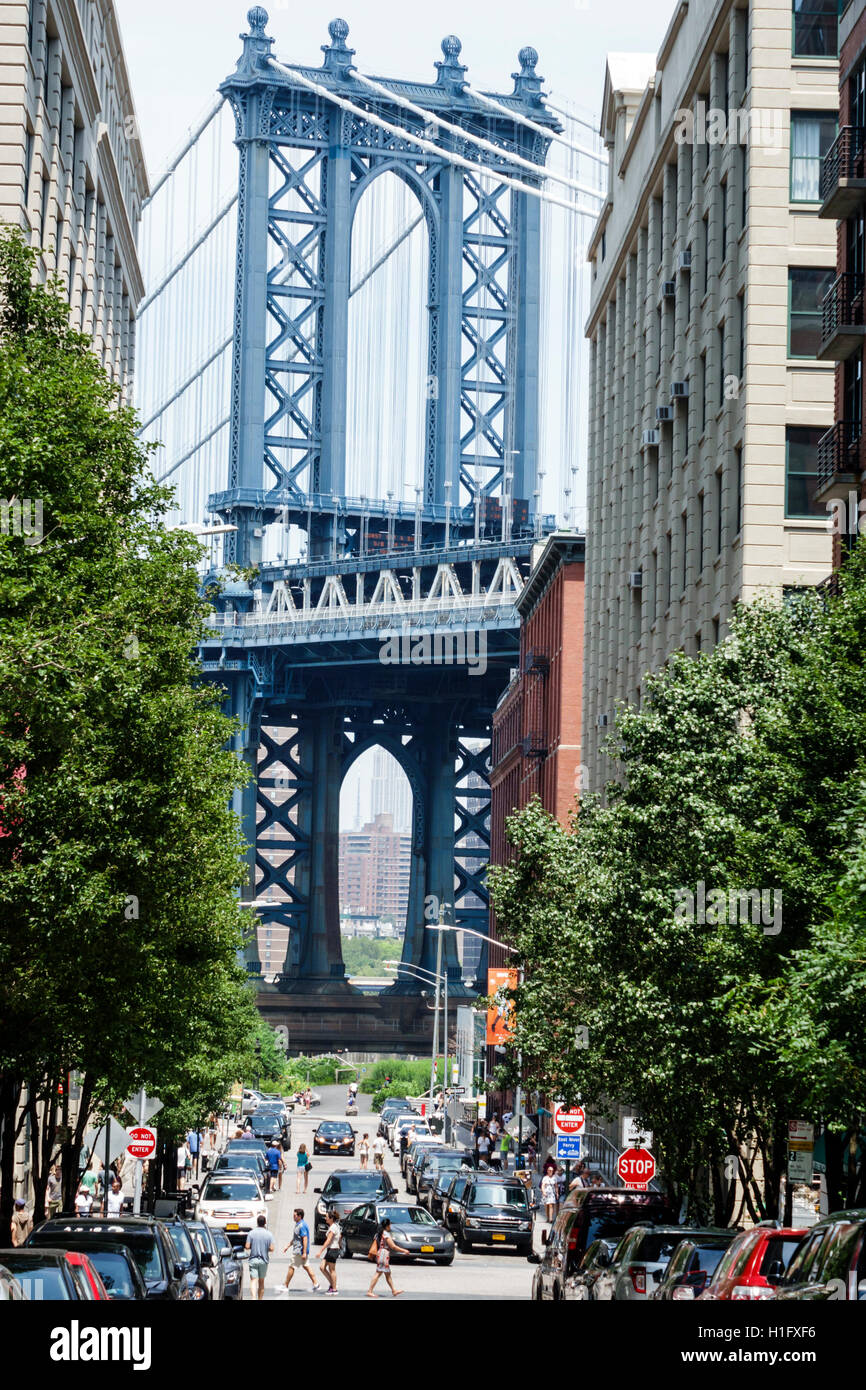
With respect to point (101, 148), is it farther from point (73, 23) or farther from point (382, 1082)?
point (382, 1082)

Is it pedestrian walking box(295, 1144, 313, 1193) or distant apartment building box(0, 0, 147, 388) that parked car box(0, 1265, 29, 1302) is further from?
pedestrian walking box(295, 1144, 313, 1193)

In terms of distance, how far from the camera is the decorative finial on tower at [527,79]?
15775 centimetres

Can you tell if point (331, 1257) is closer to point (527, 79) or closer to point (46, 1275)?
point (46, 1275)

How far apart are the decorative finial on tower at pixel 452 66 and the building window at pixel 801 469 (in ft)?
407

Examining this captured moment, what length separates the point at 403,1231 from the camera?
38.3 meters

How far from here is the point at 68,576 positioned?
2200 centimetres

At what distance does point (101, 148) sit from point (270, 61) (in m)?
102

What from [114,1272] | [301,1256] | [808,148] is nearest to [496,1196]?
[301,1256]

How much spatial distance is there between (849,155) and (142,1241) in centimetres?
2241

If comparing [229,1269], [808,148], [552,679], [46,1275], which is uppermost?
[808,148]

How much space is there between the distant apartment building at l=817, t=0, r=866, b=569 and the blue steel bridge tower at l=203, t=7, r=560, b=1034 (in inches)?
4077

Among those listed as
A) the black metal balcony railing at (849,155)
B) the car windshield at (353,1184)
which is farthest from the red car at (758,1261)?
the car windshield at (353,1184)

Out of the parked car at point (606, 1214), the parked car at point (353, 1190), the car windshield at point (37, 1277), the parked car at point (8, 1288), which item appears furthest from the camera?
the parked car at point (353, 1190)

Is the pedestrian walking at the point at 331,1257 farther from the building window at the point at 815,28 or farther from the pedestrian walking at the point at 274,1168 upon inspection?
the building window at the point at 815,28
